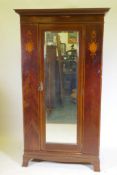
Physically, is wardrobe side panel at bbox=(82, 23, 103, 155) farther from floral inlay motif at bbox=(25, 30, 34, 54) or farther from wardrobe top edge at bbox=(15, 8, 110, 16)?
floral inlay motif at bbox=(25, 30, 34, 54)

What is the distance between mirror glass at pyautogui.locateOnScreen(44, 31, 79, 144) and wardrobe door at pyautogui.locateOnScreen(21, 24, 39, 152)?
0.11 metres

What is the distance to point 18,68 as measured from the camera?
3189mm

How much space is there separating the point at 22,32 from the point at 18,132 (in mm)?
1441

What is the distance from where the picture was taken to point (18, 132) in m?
3.34

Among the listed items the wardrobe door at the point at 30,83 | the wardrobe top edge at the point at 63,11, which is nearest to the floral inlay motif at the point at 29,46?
the wardrobe door at the point at 30,83

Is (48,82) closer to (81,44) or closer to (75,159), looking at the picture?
(81,44)

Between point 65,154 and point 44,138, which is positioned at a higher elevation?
point 44,138

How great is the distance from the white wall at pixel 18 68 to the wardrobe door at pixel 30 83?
672mm

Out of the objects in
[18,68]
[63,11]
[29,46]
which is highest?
[63,11]

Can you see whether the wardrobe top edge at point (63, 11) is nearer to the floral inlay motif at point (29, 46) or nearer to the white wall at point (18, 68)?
the floral inlay motif at point (29, 46)

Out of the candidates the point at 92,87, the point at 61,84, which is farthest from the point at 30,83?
the point at 92,87

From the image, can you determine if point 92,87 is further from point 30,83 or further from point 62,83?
point 30,83

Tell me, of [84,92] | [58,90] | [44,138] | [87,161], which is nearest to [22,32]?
[58,90]

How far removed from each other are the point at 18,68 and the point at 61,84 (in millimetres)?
881
